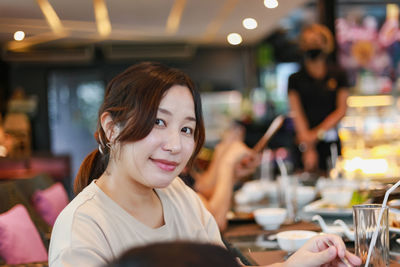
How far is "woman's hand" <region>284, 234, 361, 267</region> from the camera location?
1211 millimetres

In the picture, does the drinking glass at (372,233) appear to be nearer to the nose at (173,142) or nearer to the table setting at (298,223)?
the table setting at (298,223)

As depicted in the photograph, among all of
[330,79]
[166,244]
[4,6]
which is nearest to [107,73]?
[330,79]

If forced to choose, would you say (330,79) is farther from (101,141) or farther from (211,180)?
(101,141)

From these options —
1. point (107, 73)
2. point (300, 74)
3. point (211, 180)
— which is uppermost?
point (107, 73)

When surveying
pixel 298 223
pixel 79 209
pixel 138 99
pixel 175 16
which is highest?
pixel 175 16

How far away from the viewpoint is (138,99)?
126 centimetres

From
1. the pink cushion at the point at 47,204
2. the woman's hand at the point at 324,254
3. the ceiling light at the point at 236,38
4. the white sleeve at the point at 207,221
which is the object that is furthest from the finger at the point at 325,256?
the ceiling light at the point at 236,38

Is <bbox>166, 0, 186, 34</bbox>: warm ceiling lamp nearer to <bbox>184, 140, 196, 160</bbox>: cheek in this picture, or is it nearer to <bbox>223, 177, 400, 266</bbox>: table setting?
<bbox>223, 177, 400, 266</bbox>: table setting

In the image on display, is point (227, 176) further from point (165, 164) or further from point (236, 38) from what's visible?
point (236, 38)

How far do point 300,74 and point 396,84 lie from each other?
2.22 metres

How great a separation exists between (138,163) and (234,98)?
874 cm

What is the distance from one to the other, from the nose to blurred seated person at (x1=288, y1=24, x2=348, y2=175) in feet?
10.0

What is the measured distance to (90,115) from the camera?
1003cm

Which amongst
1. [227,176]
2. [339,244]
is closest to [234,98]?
[227,176]
